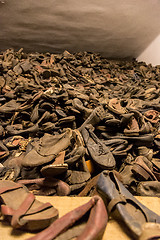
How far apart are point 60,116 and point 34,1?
205 cm

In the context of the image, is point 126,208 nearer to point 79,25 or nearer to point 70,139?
point 70,139

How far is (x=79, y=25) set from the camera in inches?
118

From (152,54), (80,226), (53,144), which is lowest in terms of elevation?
(80,226)

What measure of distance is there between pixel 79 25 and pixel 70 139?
269 cm

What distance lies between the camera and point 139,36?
3500 mm

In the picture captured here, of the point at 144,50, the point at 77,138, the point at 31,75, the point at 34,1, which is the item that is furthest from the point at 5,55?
the point at 144,50

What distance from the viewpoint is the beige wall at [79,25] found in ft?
8.25

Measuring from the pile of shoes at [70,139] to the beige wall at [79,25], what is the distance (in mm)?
938

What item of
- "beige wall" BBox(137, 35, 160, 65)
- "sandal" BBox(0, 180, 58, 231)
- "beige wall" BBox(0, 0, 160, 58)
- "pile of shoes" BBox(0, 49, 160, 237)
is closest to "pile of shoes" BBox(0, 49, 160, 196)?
"pile of shoes" BBox(0, 49, 160, 237)

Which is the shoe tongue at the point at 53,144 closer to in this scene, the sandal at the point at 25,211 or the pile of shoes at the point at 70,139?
the pile of shoes at the point at 70,139

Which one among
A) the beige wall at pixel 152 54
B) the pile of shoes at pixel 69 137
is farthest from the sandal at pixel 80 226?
the beige wall at pixel 152 54

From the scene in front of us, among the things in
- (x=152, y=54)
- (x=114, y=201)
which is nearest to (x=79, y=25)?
(x=152, y=54)

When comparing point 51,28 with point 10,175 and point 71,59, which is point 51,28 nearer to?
point 71,59

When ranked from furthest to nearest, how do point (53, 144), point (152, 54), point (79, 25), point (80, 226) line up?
point (152, 54) < point (79, 25) < point (53, 144) < point (80, 226)
